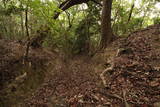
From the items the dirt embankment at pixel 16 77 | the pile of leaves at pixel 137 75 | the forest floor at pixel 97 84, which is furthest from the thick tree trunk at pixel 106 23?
the dirt embankment at pixel 16 77

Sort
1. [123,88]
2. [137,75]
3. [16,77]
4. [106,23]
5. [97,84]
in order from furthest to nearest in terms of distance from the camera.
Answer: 1. [106,23]
2. [16,77]
3. [97,84]
4. [137,75]
5. [123,88]

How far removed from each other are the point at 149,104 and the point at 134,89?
2.45ft

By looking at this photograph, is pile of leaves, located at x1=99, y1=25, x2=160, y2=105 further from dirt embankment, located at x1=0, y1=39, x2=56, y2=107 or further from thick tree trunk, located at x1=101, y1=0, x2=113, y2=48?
dirt embankment, located at x1=0, y1=39, x2=56, y2=107

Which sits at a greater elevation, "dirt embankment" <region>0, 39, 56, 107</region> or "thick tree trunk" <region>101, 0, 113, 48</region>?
"thick tree trunk" <region>101, 0, 113, 48</region>

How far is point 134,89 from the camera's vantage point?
12.2 ft

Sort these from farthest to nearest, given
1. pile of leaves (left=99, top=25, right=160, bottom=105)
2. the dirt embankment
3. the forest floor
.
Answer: the dirt embankment
the forest floor
pile of leaves (left=99, top=25, right=160, bottom=105)

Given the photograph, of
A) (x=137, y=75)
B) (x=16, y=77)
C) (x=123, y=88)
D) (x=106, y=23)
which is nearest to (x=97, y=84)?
(x=123, y=88)

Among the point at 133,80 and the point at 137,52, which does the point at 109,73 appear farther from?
the point at 137,52

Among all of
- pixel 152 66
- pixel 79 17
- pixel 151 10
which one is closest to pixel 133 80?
pixel 152 66

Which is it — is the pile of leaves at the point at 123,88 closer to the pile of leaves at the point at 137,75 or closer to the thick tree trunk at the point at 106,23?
the pile of leaves at the point at 137,75

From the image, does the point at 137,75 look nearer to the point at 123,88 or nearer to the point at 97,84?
the point at 123,88

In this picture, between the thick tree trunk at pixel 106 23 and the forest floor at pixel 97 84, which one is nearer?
the forest floor at pixel 97 84

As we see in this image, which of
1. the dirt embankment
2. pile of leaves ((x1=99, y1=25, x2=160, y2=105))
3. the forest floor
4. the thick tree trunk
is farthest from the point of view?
the thick tree trunk

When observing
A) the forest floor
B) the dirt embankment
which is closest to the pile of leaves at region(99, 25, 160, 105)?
the forest floor
